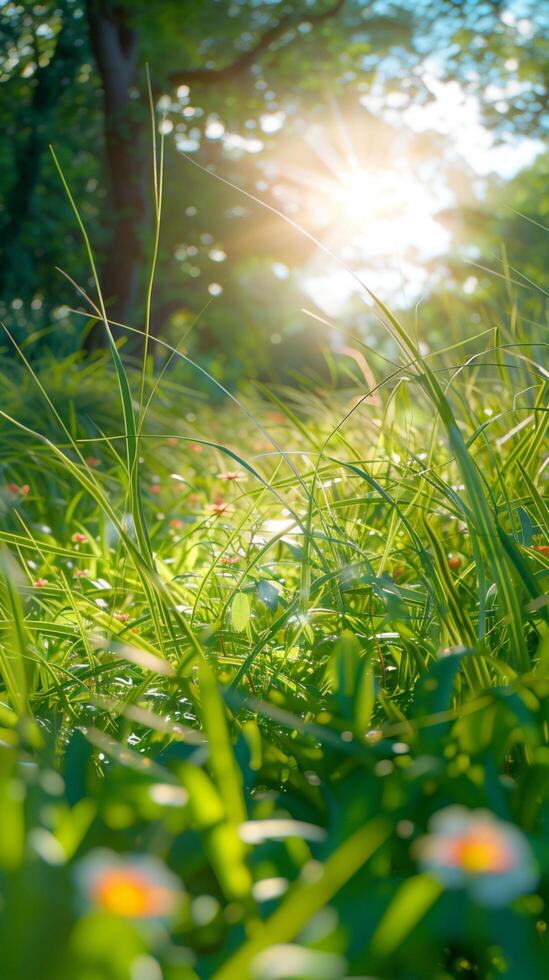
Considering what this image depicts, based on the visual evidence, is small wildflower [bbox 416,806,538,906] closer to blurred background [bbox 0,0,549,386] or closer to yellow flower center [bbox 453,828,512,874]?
yellow flower center [bbox 453,828,512,874]

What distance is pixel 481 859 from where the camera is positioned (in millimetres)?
305

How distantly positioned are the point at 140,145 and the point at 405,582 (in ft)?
28.6

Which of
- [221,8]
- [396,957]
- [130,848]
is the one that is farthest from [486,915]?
[221,8]

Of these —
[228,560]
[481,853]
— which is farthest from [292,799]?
[228,560]

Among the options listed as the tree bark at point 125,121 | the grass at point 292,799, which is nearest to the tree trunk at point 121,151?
the tree bark at point 125,121

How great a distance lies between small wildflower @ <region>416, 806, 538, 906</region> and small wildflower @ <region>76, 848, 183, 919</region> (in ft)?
0.34

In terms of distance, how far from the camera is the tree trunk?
8359mm

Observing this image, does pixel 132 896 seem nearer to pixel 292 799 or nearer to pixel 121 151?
pixel 292 799

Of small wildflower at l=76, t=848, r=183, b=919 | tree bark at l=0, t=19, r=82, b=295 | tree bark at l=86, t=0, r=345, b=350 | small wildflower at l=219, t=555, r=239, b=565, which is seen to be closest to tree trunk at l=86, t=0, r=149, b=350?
tree bark at l=86, t=0, r=345, b=350

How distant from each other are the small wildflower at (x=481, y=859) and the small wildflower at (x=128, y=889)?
103 millimetres

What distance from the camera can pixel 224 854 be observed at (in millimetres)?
376

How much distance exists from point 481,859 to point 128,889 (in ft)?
0.45

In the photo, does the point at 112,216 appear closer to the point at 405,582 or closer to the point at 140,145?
the point at 140,145

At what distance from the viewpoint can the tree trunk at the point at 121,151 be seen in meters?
8.36
